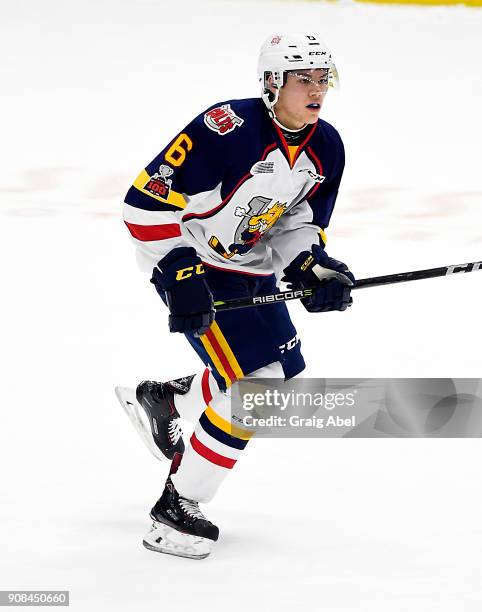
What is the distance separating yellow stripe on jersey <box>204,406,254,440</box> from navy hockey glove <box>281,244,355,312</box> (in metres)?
0.37

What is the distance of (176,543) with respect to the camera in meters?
2.57

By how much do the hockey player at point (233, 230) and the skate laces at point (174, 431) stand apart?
27cm

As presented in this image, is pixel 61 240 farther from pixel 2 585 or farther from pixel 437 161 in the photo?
pixel 2 585

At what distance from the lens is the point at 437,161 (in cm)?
526

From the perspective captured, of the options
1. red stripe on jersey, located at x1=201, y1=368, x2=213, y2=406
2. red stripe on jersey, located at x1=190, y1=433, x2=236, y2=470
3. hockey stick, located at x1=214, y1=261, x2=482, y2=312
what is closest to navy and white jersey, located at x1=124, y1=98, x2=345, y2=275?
hockey stick, located at x1=214, y1=261, x2=482, y2=312

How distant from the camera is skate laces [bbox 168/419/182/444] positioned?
3.10 m

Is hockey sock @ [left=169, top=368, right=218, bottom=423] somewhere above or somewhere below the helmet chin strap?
below

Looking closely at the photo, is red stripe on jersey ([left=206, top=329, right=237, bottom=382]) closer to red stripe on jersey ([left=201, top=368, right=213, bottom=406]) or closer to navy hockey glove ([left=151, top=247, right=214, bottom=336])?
navy hockey glove ([left=151, top=247, right=214, bottom=336])

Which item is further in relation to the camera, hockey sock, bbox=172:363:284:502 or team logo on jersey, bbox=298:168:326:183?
team logo on jersey, bbox=298:168:326:183

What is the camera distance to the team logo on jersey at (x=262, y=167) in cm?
266

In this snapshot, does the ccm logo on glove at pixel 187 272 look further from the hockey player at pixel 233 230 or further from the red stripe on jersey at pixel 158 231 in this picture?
the red stripe on jersey at pixel 158 231

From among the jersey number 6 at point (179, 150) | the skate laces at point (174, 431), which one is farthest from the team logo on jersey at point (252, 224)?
the skate laces at point (174, 431)

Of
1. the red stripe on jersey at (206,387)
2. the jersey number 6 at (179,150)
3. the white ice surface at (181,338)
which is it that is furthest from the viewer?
the red stripe on jersey at (206,387)

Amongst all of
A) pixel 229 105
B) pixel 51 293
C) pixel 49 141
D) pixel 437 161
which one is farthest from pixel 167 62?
pixel 229 105
